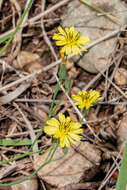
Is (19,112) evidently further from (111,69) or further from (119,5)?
(119,5)

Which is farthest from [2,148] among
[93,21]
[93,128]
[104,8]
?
[104,8]

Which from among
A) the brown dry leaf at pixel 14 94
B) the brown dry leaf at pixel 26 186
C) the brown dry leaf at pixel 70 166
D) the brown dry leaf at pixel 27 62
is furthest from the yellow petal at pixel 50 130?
the brown dry leaf at pixel 27 62

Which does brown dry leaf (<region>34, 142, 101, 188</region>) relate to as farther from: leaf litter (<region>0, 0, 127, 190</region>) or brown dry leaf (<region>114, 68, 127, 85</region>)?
brown dry leaf (<region>114, 68, 127, 85</region>)

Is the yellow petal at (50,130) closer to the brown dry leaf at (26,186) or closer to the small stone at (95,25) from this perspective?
the brown dry leaf at (26,186)

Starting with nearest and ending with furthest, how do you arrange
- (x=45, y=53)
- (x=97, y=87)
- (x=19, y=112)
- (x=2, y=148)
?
(x=2, y=148)
(x=19, y=112)
(x=97, y=87)
(x=45, y=53)

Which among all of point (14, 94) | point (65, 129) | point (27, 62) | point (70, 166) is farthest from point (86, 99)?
point (27, 62)
